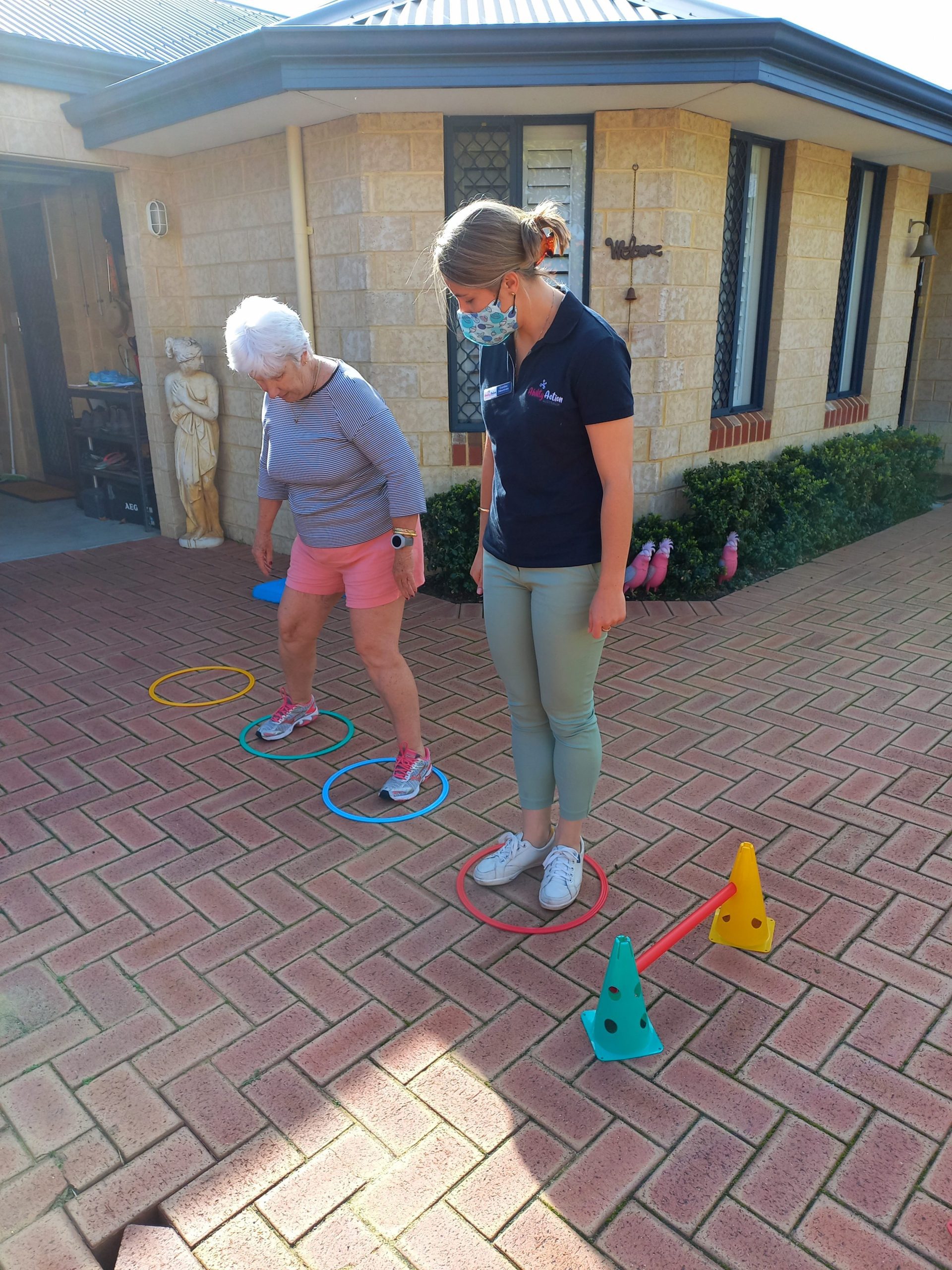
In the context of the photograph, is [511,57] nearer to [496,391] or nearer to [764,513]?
[496,391]

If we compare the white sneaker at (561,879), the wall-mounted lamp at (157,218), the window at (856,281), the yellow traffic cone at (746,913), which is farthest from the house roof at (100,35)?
the yellow traffic cone at (746,913)

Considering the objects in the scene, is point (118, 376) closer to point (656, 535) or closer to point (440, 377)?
point (440, 377)

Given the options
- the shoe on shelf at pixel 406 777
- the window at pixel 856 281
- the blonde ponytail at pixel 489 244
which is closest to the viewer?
the blonde ponytail at pixel 489 244

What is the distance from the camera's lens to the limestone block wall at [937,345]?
32.1 ft

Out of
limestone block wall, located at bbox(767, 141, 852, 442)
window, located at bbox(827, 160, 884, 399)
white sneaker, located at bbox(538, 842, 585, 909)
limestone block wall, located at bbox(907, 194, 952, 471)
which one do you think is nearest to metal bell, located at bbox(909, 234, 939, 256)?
window, located at bbox(827, 160, 884, 399)

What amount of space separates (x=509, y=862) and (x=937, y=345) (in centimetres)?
937

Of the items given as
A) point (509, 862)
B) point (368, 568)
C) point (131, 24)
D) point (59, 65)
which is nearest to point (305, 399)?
point (368, 568)

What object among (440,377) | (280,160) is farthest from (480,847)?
(280,160)

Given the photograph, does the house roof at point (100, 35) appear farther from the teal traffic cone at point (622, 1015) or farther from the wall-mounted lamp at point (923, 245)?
the teal traffic cone at point (622, 1015)

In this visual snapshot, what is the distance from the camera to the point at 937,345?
9977 millimetres

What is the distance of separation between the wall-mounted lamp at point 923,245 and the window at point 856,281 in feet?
1.50

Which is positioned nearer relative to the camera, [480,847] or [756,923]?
[756,923]

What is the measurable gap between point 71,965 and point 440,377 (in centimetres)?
426

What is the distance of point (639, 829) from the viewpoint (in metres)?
3.27
